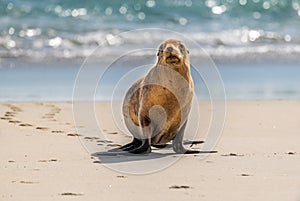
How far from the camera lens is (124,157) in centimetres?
602

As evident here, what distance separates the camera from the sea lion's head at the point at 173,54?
19.1ft

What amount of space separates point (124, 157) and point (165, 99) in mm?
524

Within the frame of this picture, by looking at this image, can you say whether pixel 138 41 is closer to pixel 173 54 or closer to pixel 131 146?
pixel 131 146

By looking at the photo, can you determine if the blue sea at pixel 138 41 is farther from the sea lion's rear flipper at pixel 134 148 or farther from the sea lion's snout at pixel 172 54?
the sea lion's snout at pixel 172 54

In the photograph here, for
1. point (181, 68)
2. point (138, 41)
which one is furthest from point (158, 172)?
point (138, 41)

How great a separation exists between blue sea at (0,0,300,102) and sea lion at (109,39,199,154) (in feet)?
4.85

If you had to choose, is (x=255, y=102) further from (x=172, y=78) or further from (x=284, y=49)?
(x=284, y=49)

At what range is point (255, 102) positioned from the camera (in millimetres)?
9250

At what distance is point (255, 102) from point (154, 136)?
3311mm

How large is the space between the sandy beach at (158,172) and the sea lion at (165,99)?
0.31 metres

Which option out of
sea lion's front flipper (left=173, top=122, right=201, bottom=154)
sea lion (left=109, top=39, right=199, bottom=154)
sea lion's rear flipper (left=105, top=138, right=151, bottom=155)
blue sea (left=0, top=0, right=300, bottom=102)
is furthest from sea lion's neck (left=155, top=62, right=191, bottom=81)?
blue sea (left=0, top=0, right=300, bottom=102)

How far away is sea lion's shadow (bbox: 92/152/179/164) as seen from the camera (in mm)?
5875

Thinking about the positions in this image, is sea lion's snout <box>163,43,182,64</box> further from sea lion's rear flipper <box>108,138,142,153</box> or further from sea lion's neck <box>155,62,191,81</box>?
sea lion's rear flipper <box>108,138,142,153</box>

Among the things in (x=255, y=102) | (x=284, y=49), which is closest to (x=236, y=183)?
(x=255, y=102)
